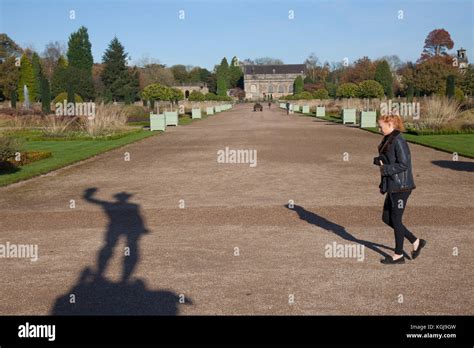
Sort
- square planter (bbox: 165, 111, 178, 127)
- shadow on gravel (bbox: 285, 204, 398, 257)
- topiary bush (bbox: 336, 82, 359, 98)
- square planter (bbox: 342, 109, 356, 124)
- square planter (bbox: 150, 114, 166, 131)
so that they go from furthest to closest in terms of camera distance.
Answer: topiary bush (bbox: 336, 82, 359, 98)
square planter (bbox: 165, 111, 178, 127)
square planter (bbox: 342, 109, 356, 124)
square planter (bbox: 150, 114, 166, 131)
shadow on gravel (bbox: 285, 204, 398, 257)

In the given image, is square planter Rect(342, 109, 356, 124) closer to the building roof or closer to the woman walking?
the woman walking

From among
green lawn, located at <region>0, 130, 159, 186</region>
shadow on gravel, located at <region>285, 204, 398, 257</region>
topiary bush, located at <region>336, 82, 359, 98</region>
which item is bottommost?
shadow on gravel, located at <region>285, 204, 398, 257</region>

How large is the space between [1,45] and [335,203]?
78352mm

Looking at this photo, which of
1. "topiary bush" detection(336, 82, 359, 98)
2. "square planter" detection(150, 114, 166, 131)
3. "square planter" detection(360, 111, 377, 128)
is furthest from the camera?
"topiary bush" detection(336, 82, 359, 98)

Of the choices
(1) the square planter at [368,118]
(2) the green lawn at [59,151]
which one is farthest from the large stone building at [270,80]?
(2) the green lawn at [59,151]

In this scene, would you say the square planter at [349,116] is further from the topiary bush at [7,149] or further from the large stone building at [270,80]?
the large stone building at [270,80]

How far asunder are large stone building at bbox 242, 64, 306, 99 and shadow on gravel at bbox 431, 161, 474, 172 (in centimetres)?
14111

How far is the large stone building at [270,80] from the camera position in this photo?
155 m

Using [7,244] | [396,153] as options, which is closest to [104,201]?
[7,244]

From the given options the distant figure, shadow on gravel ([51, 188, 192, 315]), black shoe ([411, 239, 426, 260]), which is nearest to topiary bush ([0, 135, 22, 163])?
the distant figure

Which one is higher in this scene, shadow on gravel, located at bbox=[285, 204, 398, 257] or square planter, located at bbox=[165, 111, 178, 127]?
square planter, located at bbox=[165, 111, 178, 127]

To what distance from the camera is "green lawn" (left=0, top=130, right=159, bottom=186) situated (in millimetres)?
13617

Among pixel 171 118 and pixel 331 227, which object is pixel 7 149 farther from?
pixel 171 118
